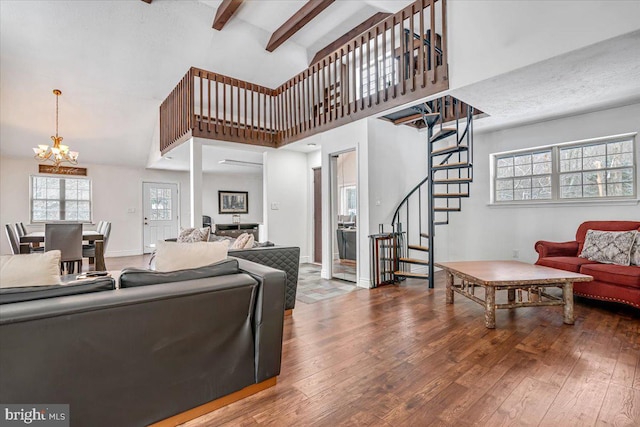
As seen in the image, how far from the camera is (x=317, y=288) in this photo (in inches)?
168

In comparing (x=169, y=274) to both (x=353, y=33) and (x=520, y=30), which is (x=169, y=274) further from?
(x=353, y=33)

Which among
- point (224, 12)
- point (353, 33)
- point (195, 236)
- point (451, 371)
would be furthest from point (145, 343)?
point (353, 33)

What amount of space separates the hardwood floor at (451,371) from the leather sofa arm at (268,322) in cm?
17

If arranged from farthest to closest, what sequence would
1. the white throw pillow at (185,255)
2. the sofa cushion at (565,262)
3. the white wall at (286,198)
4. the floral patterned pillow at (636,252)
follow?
the white wall at (286,198) → the sofa cushion at (565,262) → the floral patterned pillow at (636,252) → the white throw pillow at (185,255)

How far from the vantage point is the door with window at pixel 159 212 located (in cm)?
784

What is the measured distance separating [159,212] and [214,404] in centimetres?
752

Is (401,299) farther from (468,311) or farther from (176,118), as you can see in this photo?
(176,118)

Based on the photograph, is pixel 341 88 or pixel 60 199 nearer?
pixel 341 88

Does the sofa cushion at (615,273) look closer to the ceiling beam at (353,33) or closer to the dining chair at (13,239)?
the ceiling beam at (353,33)

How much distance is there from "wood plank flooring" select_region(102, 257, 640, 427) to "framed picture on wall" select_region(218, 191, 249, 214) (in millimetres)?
6637

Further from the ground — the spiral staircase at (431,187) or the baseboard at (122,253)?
the spiral staircase at (431,187)

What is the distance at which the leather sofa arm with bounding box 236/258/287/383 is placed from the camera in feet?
5.70

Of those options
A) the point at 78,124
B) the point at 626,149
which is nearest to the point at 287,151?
the point at 78,124

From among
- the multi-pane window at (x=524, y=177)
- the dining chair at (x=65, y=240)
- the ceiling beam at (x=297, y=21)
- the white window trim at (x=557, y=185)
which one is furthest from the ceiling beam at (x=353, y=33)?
the dining chair at (x=65, y=240)
